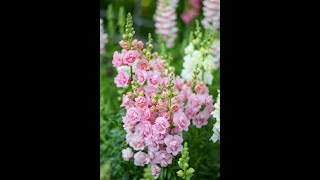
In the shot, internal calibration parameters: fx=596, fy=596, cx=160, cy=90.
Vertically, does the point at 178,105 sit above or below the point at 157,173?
above

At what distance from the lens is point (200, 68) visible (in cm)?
271

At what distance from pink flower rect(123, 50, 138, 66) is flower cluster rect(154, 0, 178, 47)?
1.06m

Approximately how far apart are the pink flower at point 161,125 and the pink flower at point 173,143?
0.04m

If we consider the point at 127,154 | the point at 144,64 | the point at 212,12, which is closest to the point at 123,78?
the point at 144,64

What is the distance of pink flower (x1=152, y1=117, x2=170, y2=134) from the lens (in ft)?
7.35

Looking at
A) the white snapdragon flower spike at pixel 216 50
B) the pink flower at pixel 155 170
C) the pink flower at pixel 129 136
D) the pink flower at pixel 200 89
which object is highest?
the white snapdragon flower spike at pixel 216 50

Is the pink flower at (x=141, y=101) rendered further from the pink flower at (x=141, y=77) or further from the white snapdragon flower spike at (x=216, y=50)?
the white snapdragon flower spike at (x=216, y=50)

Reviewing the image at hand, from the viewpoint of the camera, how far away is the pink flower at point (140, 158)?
240 cm

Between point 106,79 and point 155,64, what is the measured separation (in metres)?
1.05

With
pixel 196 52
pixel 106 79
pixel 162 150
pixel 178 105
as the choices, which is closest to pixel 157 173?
pixel 162 150

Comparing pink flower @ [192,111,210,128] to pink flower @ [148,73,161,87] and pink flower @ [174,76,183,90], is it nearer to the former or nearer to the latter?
pink flower @ [174,76,183,90]

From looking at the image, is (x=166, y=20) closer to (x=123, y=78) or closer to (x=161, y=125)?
(x=123, y=78)

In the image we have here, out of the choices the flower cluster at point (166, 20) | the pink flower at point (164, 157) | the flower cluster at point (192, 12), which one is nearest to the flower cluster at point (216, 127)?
the pink flower at point (164, 157)

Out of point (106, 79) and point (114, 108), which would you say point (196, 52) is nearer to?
point (114, 108)
